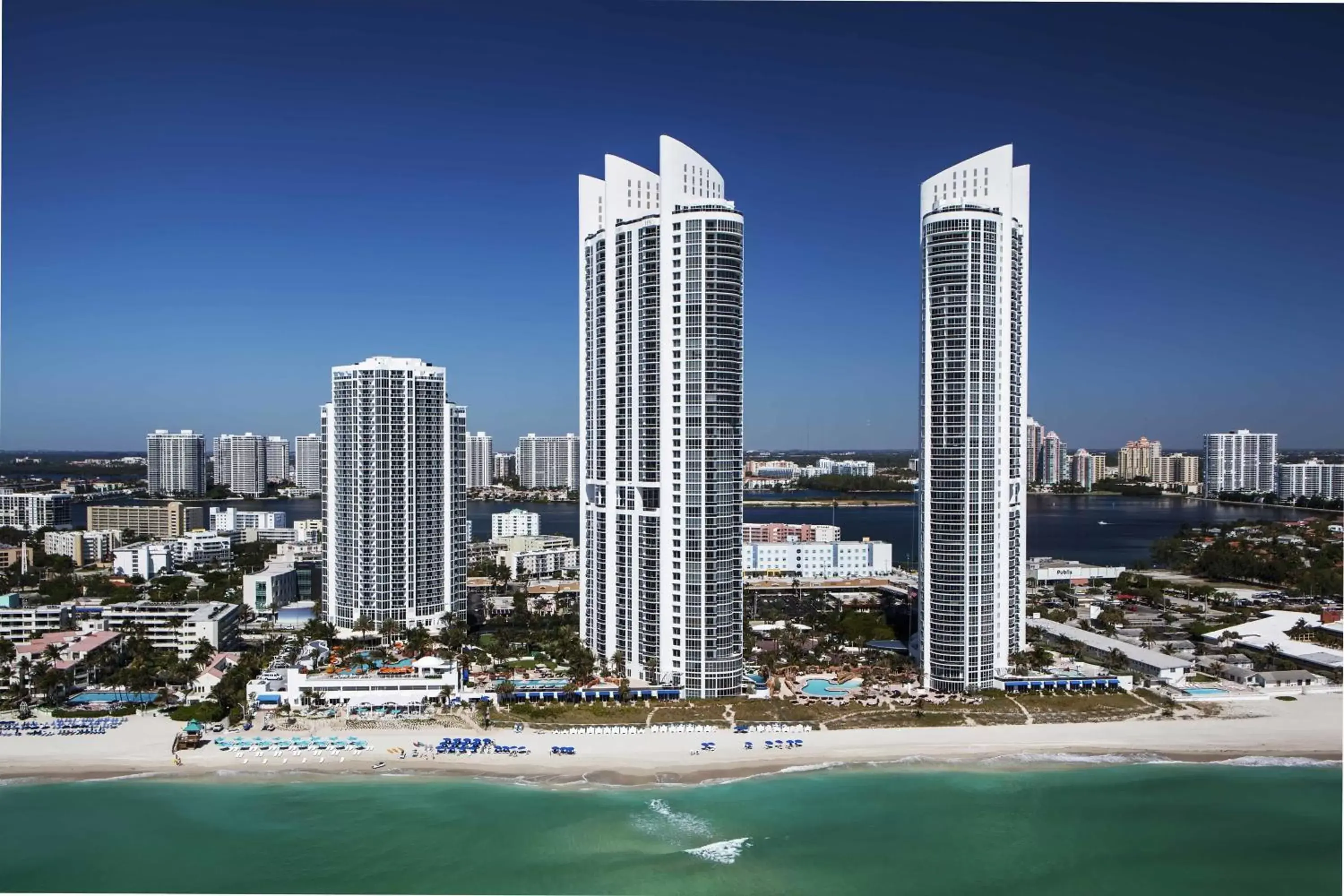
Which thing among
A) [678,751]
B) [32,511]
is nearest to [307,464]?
[32,511]

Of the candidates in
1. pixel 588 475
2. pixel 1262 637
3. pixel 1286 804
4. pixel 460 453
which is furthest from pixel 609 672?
pixel 1262 637

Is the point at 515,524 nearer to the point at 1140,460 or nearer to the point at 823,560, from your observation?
the point at 823,560

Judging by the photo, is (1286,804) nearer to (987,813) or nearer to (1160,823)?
(1160,823)

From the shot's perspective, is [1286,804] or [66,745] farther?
[66,745]

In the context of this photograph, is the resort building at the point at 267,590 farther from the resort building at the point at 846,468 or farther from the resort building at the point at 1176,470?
the resort building at the point at 1176,470

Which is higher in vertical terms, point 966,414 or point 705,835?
point 966,414

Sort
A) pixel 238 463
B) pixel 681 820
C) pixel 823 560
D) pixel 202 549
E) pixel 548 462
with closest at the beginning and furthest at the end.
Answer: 1. pixel 681 820
2. pixel 823 560
3. pixel 202 549
4. pixel 238 463
5. pixel 548 462
